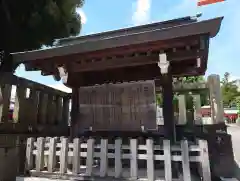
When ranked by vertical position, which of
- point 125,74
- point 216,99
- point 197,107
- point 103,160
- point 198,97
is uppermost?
point 125,74

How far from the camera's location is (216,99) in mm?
7605

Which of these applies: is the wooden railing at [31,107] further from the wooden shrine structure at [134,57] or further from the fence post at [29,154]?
the fence post at [29,154]

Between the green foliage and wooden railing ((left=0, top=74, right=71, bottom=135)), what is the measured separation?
374 cm

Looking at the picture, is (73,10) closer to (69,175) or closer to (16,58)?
(16,58)

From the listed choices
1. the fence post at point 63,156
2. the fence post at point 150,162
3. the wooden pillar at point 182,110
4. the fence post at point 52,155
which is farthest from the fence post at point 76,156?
the wooden pillar at point 182,110

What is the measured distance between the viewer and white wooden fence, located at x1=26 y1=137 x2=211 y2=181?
4.18 metres

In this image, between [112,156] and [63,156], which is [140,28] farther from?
[63,156]

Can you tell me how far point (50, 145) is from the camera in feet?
16.7

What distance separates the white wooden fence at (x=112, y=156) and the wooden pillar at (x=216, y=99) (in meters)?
3.42

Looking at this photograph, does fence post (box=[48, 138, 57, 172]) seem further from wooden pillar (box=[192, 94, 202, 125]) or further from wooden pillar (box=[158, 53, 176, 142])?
wooden pillar (box=[192, 94, 202, 125])

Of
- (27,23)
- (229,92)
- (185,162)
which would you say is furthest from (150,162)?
(229,92)

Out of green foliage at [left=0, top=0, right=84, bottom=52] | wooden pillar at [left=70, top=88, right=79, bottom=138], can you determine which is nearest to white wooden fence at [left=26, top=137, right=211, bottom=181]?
wooden pillar at [left=70, top=88, right=79, bottom=138]

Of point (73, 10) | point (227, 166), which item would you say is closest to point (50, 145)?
point (227, 166)

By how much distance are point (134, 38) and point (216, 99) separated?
4498 mm
